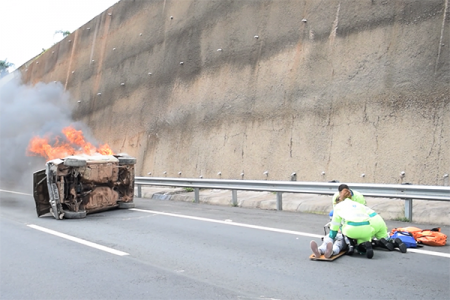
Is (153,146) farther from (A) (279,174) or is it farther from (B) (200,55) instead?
(A) (279,174)

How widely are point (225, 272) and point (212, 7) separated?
1646 centimetres

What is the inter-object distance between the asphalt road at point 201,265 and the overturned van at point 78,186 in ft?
4.47

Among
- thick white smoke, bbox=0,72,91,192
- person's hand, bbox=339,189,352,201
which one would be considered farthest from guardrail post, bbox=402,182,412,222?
thick white smoke, bbox=0,72,91,192

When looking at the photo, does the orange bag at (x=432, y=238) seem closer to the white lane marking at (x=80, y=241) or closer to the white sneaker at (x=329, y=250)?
the white sneaker at (x=329, y=250)

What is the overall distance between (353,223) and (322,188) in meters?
4.83

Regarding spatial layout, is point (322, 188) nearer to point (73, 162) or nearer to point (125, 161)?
point (125, 161)

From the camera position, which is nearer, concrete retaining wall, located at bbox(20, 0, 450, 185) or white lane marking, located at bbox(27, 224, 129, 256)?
white lane marking, located at bbox(27, 224, 129, 256)

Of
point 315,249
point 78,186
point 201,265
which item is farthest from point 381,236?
point 78,186

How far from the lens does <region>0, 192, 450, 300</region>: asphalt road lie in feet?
16.8

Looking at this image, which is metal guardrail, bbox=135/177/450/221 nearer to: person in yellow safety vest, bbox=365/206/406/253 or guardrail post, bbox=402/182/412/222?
guardrail post, bbox=402/182/412/222

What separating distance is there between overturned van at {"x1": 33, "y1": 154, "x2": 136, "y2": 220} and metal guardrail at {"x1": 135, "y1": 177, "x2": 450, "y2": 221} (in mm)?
2788

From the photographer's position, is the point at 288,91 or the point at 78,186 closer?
the point at 78,186

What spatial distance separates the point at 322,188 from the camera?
11.3 m

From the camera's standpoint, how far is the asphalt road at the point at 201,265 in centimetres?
511
